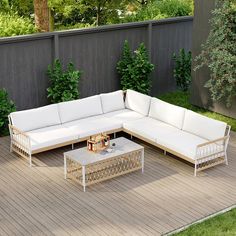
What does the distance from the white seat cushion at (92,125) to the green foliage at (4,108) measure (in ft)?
4.85

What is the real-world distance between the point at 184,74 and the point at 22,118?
5.73 metres

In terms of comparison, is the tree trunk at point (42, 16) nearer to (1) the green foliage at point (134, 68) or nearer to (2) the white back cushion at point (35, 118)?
(1) the green foliage at point (134, 68)

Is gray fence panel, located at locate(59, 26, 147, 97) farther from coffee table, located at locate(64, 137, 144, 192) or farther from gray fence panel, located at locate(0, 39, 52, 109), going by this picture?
coffee table, located at locate(64, 137, 144, 192)

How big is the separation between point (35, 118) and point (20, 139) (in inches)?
26.8

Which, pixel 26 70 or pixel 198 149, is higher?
pixel 26 70

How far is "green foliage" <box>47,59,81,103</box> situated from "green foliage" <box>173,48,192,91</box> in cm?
330

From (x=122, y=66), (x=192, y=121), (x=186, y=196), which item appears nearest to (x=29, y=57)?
(x=122, y=66)

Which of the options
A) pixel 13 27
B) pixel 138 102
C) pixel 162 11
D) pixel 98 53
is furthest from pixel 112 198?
pixel 162 11

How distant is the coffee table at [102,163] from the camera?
970 centimetres

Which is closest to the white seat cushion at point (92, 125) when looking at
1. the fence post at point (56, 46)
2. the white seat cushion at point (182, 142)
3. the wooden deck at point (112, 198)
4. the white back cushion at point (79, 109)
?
the white back cushion at point (79, 109)

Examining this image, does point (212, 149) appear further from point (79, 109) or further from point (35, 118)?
point (35, 118)

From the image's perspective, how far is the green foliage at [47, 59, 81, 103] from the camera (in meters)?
12.9

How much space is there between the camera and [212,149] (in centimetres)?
1042

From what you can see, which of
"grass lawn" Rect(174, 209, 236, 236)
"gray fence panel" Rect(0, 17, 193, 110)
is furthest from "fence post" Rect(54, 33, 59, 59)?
"grass lawn" Rect(174, 209, 236, 236)
